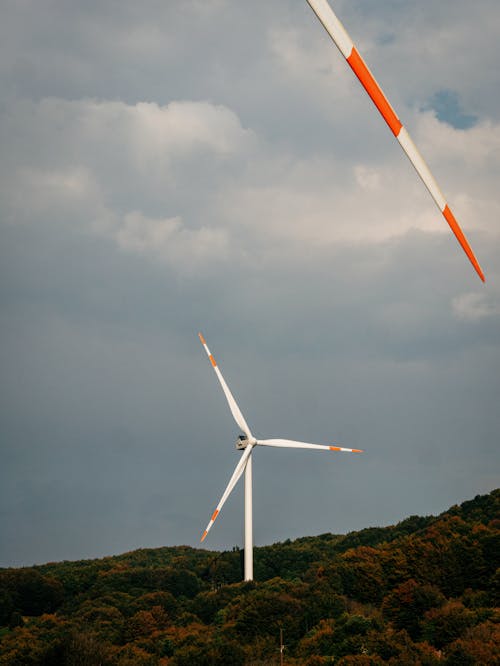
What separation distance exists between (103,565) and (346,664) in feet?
403

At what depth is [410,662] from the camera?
70688 millimetres

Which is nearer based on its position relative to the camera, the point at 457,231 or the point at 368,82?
the point at 368,82

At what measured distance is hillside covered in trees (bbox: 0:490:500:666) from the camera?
82562 mm

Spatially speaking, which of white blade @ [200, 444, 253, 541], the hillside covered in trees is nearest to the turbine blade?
the hillside covered in trees

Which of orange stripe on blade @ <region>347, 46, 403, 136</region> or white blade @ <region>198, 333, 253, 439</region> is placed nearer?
orange stripe on blade @ <region>347, 46, 403, 136</region>

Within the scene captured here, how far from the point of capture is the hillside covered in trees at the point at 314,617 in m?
82.6

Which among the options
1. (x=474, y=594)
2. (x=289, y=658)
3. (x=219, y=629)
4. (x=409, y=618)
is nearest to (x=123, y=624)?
(x=219, y=629)

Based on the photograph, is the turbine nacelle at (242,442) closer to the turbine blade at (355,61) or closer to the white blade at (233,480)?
the white blade at (233,480)

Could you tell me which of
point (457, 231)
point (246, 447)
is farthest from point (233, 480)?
point (457, 231)

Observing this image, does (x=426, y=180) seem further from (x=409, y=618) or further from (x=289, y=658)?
(x=409, y=618)

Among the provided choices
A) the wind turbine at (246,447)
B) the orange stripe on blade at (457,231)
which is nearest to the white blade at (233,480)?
the wind turbine at (246,447)

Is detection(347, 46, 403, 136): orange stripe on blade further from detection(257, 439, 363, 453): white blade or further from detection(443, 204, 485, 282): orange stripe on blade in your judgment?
detection(257, 439, 363, 453): white blade

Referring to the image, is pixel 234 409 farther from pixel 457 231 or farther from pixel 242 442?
pixel 457 231

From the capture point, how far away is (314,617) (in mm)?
104188
